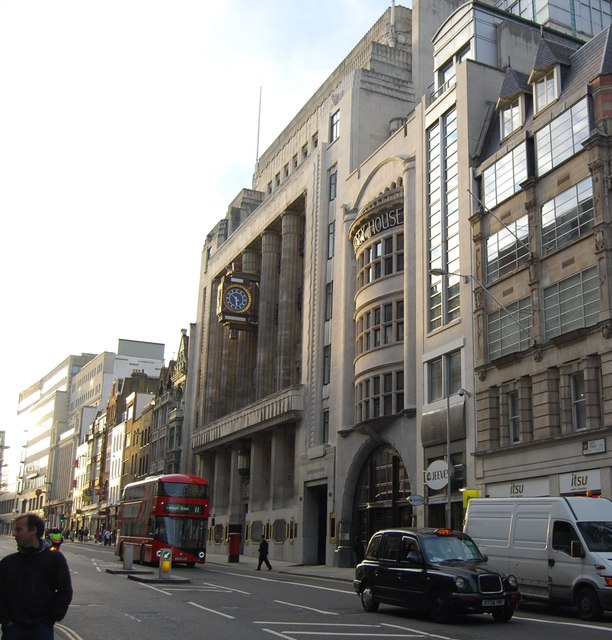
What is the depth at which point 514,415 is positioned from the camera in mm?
31781

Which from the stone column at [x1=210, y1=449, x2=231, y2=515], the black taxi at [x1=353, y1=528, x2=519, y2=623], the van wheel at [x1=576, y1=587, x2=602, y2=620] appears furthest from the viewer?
the stone column at [x1=210, y1=449, x2=231, y2=515]

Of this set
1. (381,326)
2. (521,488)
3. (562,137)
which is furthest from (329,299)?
(521,488)

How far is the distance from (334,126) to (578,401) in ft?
102

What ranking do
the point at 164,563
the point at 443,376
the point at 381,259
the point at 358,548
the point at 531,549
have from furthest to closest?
1. the point at 381,259
2. the point at 358,548
3. the point at 443,376
4. the point at 164,563
5. the point at 531,549

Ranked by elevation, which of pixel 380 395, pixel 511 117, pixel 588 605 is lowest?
pixel 588 605

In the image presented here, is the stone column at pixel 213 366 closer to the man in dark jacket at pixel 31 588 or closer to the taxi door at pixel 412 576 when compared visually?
the taxi door at pixel 412 576

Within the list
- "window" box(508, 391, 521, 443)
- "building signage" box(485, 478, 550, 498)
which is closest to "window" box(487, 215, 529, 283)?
"window" box(508, 391, 521, 443)

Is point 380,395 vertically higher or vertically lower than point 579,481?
higher

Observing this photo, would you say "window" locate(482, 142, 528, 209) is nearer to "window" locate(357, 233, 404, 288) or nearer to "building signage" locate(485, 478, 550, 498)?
"window" locate(357, 233, 404, 288)

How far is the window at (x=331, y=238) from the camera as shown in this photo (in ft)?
169

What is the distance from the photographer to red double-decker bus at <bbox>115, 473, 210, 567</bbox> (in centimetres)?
3631

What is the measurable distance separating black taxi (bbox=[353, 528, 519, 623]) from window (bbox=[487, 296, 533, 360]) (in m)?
14.9

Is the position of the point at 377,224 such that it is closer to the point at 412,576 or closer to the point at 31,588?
the point at 412,576

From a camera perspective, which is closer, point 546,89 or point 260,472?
point 546,89
